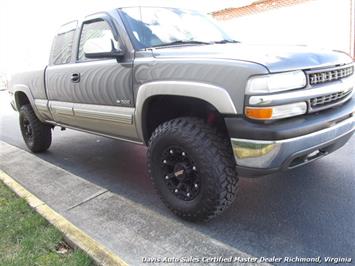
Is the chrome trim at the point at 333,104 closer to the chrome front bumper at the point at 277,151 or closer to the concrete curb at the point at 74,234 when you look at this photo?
the chrome front bumper at the point at 277,151

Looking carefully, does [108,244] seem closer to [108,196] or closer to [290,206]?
[108,196]

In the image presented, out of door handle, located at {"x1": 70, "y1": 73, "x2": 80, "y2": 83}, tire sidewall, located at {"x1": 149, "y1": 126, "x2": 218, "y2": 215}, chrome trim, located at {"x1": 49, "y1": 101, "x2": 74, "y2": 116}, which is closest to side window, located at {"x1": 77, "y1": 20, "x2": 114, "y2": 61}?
door handle, located at {"x1": 70, "y1": 73, "x2": 80, "y2": 83}

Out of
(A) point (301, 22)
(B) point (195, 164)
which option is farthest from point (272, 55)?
(A) point (301, 22)

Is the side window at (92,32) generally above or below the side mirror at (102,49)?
above

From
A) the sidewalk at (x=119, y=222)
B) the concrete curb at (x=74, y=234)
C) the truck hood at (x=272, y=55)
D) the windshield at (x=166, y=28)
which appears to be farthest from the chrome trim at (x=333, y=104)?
the concrete curb at (x=74, y=234)

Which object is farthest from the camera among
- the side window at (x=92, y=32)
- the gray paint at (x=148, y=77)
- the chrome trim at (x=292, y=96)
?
the side window at (x=92, y=32)

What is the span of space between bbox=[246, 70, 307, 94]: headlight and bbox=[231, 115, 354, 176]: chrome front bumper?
338 millimetres

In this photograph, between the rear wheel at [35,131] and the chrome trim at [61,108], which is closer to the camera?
the chrome trim at [61,108]

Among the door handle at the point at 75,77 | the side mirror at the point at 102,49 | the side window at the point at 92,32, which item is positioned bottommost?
the door handle at the point at 75,77

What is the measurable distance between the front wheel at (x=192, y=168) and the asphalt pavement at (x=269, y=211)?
20 cm

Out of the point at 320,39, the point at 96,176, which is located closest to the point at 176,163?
the point at 96,176

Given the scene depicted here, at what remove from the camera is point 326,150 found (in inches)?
110

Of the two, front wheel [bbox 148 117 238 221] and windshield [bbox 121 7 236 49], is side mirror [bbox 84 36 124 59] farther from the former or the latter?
front wheel [bbox 148 117 238 221]

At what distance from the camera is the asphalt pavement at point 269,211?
2662 millimetres
